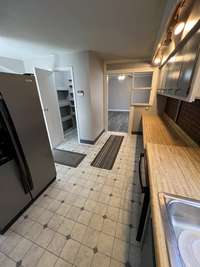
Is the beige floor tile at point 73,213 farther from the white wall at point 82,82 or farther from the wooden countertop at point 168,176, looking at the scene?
the white wall at point 82,82

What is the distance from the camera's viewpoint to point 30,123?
5.22 feet

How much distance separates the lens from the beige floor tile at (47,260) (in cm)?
114

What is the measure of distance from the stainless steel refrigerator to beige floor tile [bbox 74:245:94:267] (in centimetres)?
93

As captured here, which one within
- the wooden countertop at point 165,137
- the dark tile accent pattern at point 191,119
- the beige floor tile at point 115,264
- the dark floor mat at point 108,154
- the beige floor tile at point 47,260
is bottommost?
the dark floor mat at point 108,154

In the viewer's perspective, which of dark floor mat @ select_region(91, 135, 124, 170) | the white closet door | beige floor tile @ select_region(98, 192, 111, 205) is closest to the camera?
beige floor tile @ select_region(98, 192, 111, 205)

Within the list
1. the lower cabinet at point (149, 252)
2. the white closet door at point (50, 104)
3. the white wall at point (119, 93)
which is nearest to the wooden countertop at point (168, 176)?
the lower cabinet at point (149, 252)

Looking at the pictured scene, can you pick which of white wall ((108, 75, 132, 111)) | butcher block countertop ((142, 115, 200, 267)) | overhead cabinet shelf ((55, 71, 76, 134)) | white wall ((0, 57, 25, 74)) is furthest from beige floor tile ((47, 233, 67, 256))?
white wall ((108, 75, 132, 111))

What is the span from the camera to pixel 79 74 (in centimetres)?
300

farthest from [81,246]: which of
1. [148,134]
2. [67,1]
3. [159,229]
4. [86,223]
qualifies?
[67,1]

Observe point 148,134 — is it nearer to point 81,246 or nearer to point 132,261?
point 132,261

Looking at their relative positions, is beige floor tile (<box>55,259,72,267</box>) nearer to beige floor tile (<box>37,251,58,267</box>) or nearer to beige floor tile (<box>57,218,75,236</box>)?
beige floor tile (<box>37,251,58,267</box>)

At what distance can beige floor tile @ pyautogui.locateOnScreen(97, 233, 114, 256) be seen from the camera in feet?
4.05

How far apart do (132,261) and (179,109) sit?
230cm

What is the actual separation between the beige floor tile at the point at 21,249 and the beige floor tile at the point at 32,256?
0.14 ft
